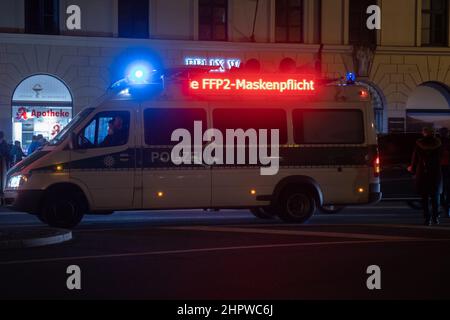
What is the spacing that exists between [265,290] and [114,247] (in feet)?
12.1

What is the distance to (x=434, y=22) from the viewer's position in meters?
30.2

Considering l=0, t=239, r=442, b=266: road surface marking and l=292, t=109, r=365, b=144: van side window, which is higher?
l=292, t=109, r=365, b=144: van side window

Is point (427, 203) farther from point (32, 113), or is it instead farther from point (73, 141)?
point (32, 113)

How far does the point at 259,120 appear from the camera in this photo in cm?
1409

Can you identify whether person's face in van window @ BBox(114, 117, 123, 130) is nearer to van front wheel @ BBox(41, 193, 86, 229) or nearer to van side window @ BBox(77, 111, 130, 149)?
van side window @ BBox(77, 111, 130, 149)

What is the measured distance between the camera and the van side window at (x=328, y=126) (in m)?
14.3

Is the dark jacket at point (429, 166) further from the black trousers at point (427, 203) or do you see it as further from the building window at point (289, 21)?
the building window at point (289, 21)

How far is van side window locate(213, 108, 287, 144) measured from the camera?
1391cm

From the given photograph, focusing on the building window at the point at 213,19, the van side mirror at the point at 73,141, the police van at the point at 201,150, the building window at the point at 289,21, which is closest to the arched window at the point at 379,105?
the building window at the point at 289,21

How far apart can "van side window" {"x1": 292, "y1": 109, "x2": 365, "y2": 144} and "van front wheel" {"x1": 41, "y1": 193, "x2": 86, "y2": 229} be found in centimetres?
416

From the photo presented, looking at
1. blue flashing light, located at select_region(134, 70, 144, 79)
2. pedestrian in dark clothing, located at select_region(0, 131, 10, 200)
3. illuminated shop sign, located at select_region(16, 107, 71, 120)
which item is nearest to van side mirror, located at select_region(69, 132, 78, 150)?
blue flashing light, located at select_region(134, 70, 144, 79)

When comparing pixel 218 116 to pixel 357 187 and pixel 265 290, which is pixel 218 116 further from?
pixel 265 290

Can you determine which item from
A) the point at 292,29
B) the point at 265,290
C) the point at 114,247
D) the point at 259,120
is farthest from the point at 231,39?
the point at 265,290
